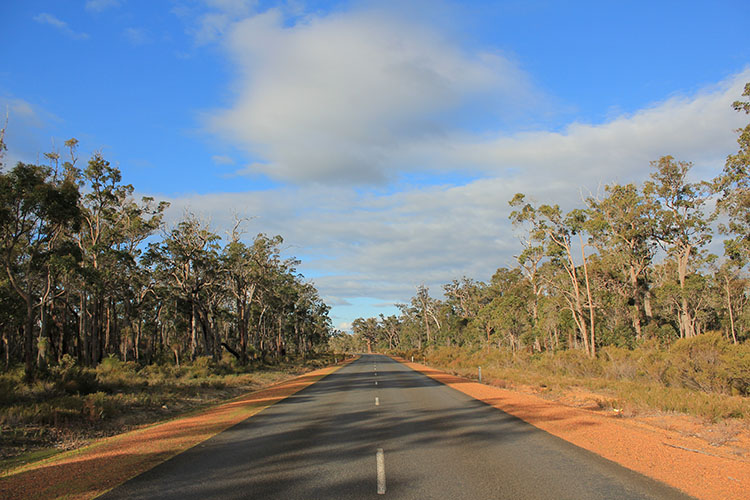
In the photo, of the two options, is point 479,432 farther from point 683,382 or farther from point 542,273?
point 542,273

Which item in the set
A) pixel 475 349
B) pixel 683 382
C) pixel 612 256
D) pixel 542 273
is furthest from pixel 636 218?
pixel 683 382

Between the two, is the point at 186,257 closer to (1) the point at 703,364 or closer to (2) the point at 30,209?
(2) the point at 30,209

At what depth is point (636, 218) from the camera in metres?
42.4

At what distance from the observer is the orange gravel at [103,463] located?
622cm

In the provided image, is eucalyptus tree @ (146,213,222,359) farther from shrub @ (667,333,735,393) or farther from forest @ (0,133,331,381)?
shrub @ (667,333,735,393)

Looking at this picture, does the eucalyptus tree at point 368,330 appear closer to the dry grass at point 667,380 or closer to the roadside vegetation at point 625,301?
the roadside vegetation at point 625,301

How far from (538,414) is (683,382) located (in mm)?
7517

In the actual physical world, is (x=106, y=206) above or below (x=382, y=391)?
above

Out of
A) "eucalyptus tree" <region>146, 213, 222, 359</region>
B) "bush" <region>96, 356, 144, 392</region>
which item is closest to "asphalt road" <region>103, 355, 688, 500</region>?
"bush" <region>96, 356, 144, 392</region>

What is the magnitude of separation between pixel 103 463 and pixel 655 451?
375 inches

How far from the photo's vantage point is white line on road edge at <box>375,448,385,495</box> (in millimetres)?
6043

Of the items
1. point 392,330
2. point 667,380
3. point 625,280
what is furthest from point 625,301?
point 392,330

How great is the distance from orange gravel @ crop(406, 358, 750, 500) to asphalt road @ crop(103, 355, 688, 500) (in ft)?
1.28

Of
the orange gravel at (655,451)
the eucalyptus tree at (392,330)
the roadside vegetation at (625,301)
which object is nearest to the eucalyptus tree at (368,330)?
the eucalyptus tree at (392,330)
